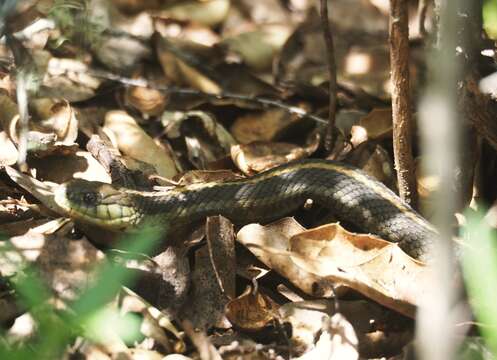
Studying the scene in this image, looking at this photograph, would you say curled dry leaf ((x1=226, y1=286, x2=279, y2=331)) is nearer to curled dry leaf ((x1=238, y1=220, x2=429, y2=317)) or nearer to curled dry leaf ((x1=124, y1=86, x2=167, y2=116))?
curled dry leaf ((x1=238, y1=220, x2=429, y2=317))

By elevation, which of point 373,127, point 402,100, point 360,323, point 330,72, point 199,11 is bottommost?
point 360,323

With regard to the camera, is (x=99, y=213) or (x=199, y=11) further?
(x=199, y=11)

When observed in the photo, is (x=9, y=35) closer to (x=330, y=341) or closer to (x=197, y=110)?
(x=197, y=110)

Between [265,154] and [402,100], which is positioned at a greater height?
[402,100]

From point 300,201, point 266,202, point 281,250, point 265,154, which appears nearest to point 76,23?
A: point 265,154

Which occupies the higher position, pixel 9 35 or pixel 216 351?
pixel 9 35

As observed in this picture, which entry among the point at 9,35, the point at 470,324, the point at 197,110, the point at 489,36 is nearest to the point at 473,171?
the point at 489,36

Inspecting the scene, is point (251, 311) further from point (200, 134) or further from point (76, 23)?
point (76, 23)

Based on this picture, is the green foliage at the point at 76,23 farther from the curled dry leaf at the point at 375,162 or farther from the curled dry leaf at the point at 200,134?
the curled dry leaf at the point at 375,162
